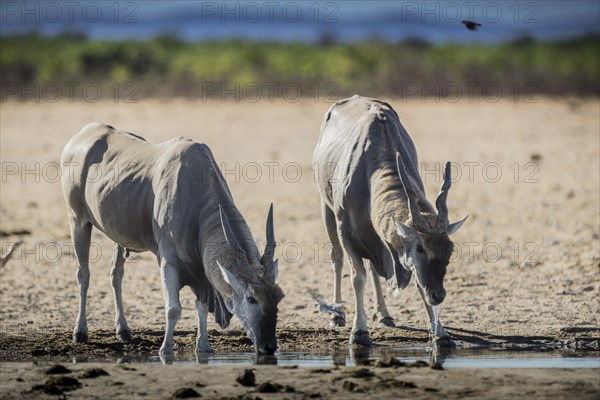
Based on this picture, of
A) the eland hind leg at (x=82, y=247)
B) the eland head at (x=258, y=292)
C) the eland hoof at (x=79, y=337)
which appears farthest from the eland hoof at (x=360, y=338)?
the eland hind leg at (x=82, y=247)

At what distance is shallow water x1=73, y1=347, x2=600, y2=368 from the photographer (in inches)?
432

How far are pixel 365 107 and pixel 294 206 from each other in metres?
6.58

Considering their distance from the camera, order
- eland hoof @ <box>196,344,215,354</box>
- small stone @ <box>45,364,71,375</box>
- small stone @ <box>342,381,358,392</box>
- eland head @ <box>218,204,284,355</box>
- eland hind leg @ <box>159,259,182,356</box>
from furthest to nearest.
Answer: eland hoof @ <box>196,344,215,354</box>, eland hind leg @ <box>159,259,182,356</box>, eland head @ <box>218,204,284,355</box>, small stone @ <box>45,364,71,375</box>, small stone @ <box>342,381,358,392</box>

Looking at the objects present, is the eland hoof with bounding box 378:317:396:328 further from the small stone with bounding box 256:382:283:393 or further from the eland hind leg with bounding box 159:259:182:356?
the small stone with bounding box 256:382:283:393

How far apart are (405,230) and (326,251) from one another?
19.8ft

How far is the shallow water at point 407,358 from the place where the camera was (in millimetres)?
10984

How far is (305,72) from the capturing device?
42781 millimetres

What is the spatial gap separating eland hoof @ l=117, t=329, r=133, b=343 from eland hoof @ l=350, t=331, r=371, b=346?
7.24 ft

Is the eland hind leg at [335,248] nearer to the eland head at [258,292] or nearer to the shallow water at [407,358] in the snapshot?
the shallow water at [407,358]

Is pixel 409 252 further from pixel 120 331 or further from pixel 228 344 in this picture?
pixel 120 331

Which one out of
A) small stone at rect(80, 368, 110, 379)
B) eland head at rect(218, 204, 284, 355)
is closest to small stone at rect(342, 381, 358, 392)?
eland head at rect(218, 204, 284, 355)

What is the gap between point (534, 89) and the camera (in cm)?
3441

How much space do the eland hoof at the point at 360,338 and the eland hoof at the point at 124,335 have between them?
7.24ft

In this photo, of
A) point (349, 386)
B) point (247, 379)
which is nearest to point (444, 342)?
point (349, 386)
